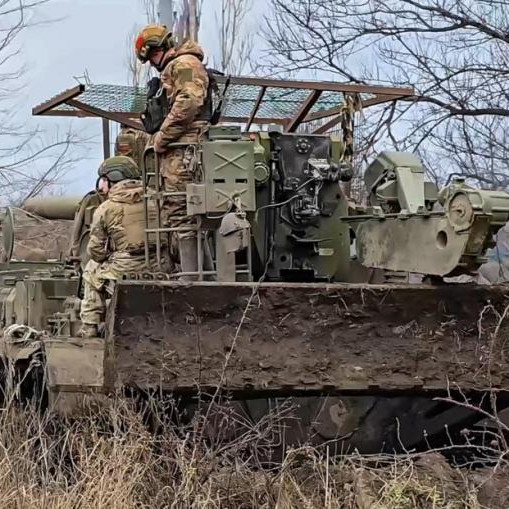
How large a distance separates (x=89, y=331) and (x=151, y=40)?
1.74 m

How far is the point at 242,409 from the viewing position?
5.28m

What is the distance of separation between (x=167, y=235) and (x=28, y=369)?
1.09 metres

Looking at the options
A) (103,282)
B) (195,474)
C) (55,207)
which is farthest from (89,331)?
(55,207)

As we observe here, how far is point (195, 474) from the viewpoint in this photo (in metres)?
4.52

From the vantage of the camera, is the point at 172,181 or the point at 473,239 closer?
the point at 473,239

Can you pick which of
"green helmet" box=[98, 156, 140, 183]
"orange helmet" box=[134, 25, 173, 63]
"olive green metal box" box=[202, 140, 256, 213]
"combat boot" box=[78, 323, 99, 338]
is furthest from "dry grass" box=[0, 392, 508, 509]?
"green helmet" box=[98, 156, 140, 183]

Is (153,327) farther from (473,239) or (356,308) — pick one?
(473,239)

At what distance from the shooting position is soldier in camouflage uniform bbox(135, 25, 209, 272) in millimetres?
5814

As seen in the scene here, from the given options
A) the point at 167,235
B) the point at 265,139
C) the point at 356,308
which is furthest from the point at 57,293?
the point at 356,308

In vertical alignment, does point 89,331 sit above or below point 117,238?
below

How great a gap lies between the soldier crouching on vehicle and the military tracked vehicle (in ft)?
0.57

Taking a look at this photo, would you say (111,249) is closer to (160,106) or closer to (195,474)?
(160,106)

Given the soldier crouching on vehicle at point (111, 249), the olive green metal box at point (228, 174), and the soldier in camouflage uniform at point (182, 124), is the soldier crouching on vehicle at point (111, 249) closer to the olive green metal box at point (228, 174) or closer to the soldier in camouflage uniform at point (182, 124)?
the soldier in camouflage uniform at point (182, 124)

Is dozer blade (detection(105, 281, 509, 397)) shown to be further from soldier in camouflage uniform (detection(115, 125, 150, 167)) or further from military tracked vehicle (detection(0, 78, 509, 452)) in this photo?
soldier in camouflage uniform (detection(115, 125, 150, 167))
